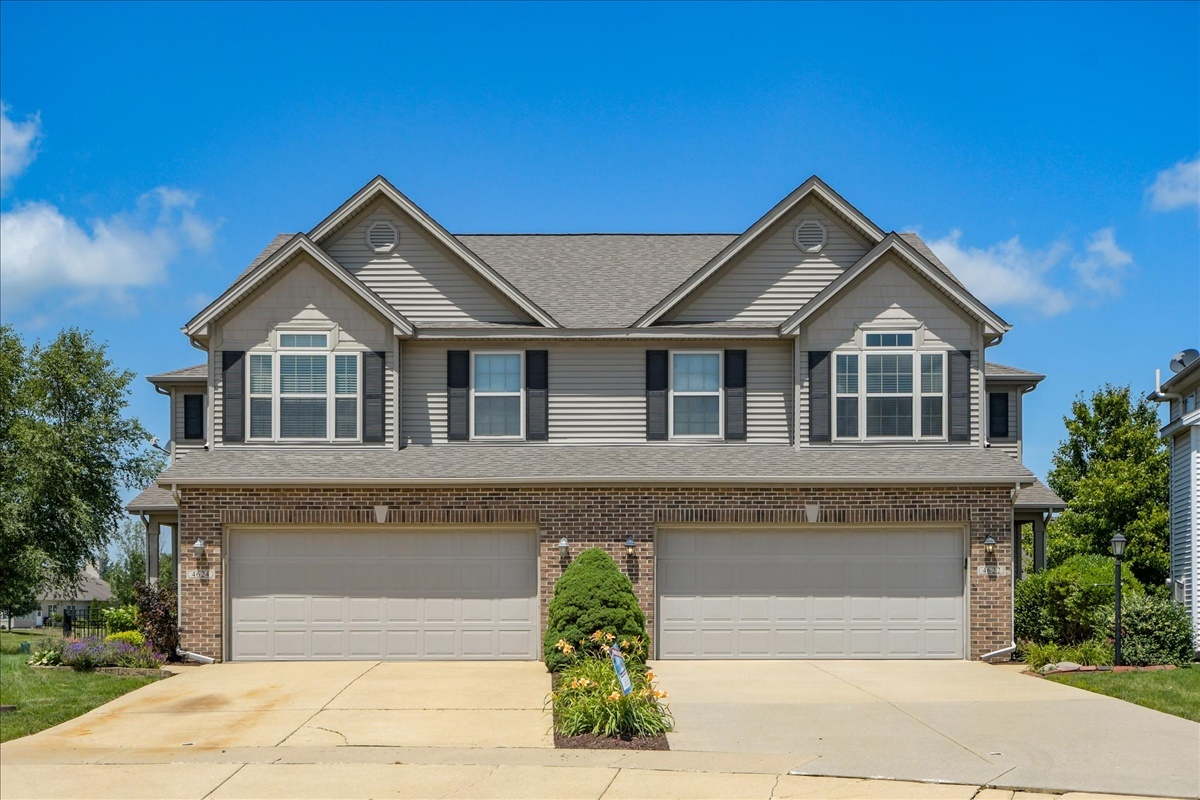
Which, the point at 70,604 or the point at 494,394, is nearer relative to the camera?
the point at 494,394

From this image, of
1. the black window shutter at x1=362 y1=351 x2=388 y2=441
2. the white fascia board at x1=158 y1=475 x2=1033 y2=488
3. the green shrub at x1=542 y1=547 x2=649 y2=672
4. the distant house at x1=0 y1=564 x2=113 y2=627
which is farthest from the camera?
the distant house at x1=0 y1=564 x2=113 y2=627

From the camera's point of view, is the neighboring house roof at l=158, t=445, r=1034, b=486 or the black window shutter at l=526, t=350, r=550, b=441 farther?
the black window shutter at l=526, t=350, r=550, b=441

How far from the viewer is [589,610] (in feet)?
59.1

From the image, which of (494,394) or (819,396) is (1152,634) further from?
(494,394)

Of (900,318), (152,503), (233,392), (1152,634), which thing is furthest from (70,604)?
(1152,634)

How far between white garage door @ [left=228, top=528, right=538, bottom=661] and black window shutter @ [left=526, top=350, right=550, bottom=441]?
2052 millimetres

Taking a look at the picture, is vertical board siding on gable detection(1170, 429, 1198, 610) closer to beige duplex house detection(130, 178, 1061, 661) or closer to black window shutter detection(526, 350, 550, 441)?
beige duplex house detection(130, 178, 1061, 661)

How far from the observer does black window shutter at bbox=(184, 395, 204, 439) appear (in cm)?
2464

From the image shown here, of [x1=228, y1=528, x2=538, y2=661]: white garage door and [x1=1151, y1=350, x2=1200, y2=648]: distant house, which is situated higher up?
[x1=1151, y1=350, x2=1200, y2=648]: distant house

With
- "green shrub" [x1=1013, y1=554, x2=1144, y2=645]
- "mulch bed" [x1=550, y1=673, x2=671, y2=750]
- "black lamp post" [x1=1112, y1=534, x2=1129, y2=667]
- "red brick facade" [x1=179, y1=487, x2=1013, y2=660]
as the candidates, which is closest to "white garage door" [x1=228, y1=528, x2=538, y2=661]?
"red brick facade" [x1=179, y1=487, x2=1013, y2=660]

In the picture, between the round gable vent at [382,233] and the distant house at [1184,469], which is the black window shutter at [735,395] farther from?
the distant house at [1184,469]

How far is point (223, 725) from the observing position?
552 inches

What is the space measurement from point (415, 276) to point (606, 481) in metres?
5.37

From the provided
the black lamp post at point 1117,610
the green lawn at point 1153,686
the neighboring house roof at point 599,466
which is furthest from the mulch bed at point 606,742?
the black lamp post at point 1117,610
